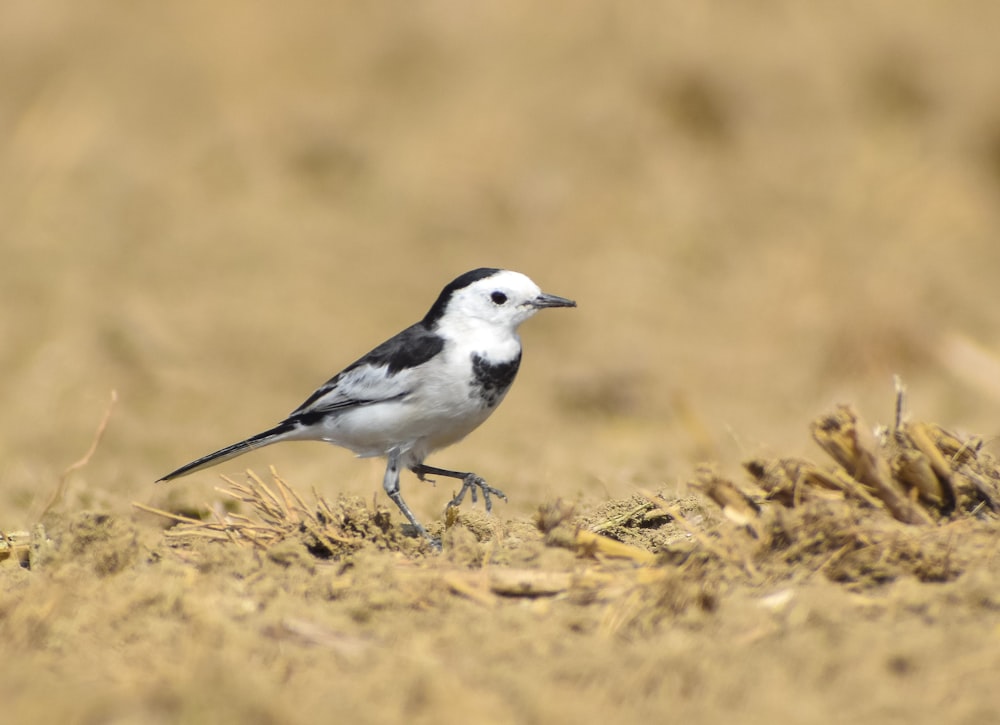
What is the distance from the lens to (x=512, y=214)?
40.3 ft

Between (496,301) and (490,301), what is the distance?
0.10 ft

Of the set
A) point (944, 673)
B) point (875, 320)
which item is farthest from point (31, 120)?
point (944, 673)

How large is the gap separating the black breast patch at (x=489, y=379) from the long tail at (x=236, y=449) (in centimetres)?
95

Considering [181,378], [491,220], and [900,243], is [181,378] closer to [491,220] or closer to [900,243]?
[491,220]

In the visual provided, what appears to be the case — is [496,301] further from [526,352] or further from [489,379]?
[526,352]

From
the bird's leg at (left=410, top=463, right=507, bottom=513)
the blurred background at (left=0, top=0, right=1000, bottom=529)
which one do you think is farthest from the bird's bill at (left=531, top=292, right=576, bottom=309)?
the blurred background at (left=0, top=0, right=1000, bottom=529)

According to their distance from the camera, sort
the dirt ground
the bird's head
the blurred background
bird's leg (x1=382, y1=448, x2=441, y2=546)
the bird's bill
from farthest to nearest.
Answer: the blurred background, the bird's bill, the bird's head, bird's leg (x1=382, y1=448, x2=441, y2=546), the dirt ground

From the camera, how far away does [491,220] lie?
12258 millimetres

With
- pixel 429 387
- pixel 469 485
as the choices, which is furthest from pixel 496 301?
pixel 469 485

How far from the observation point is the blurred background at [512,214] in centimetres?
906

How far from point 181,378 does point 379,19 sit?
6382mm

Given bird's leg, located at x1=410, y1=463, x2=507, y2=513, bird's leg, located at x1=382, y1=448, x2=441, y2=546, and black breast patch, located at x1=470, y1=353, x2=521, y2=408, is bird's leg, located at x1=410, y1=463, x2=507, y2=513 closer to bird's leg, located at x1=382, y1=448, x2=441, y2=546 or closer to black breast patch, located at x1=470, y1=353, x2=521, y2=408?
bird's leg, located at x1=382, y1=448, x2=441, y2=546

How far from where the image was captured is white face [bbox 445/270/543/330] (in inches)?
229

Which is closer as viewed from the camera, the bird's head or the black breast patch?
the black breast patch
